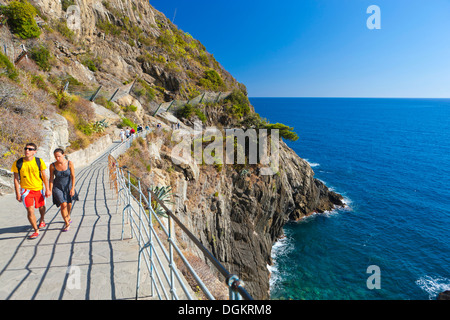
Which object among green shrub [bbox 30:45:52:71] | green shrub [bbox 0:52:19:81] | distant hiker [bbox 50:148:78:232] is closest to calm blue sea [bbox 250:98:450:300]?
distant hiker [bbox 50:148:78:232]

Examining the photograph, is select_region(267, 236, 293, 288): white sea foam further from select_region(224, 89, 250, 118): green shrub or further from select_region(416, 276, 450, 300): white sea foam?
select_region(224, 89, 250, 118): green shrub

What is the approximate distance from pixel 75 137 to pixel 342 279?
22899 mm

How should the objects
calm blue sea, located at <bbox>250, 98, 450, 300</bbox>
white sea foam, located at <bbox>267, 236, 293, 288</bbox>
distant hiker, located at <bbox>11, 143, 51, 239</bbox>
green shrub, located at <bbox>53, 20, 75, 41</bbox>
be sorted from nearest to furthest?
distant hiker, located at <bbox>11, 143, 51, 239</bbox> → calm blue sea, located at <bbox>250, 98, 450, 300</bbox> → white sea foam, located at <bbox>267, 236, 293, 288</bbox> → green shrub, located at <bbox>53, 20, 75, 41</bbox>

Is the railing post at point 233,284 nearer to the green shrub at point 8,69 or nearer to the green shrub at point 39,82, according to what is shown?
the green shrub at point 8,69

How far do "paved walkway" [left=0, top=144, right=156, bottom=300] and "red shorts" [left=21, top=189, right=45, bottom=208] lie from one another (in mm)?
678

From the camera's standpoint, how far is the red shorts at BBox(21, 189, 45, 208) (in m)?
4.25

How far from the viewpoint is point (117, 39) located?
30734 millimetres

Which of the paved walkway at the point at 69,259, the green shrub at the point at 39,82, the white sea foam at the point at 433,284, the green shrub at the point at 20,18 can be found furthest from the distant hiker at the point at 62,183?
the white sea foam at the point at 433,284

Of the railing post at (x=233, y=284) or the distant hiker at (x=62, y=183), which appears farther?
the distant hiker at (x=62, y=183)

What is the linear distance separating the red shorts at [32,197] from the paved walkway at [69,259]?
2.23 feet

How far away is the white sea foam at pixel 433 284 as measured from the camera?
58.1 feet

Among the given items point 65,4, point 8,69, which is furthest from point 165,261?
point 65,4
